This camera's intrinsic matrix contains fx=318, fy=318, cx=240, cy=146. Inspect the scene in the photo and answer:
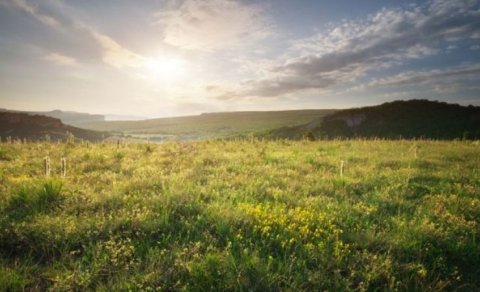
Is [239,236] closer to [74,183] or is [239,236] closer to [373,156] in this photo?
[74,183]

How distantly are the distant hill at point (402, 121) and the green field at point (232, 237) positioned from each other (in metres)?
50.3

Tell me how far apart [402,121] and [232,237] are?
69108 millimetres

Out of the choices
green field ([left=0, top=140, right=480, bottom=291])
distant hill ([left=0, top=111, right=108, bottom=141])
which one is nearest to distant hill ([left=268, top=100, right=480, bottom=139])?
green field ([left=0, top=140, right=480, bottom=291])

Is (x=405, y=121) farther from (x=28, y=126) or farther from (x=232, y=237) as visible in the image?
(x=28, y=126)

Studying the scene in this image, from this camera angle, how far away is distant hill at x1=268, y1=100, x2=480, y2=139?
57.4m

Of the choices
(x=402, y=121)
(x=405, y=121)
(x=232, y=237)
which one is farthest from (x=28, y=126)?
(x=232, y=237)

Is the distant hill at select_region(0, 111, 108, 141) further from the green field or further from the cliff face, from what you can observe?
the green field

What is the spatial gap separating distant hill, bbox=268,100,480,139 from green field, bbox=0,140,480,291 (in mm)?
50342

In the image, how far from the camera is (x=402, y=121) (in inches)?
2552

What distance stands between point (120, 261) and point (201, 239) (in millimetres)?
1107

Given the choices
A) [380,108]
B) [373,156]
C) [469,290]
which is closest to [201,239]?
[469,290]

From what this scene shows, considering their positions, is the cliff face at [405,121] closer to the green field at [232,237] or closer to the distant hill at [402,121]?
the distant hill at [402,121]

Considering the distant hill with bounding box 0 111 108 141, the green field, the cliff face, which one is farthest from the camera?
the distant hill with bounding box 0 111 108 141

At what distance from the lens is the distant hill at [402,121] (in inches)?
2261
